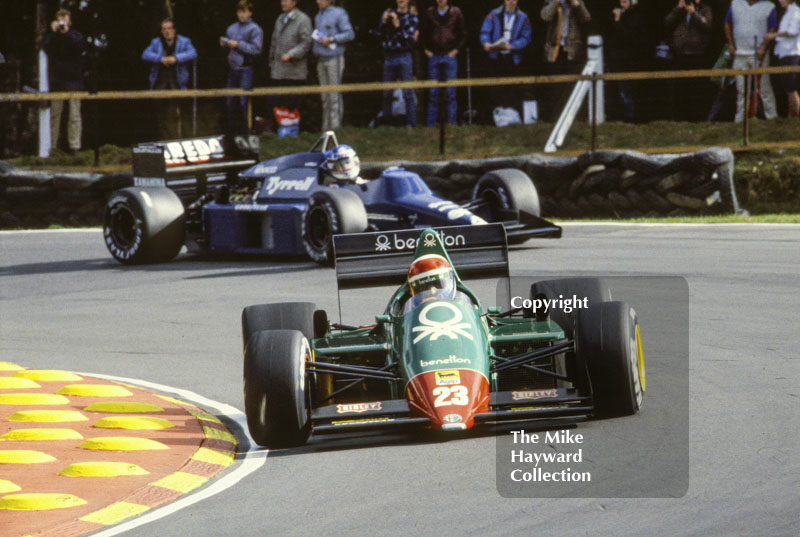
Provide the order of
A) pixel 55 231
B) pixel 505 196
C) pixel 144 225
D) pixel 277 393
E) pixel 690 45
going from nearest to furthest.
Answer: pixel 277 393
pixel 505 196
pixel 144 225
pixel 690 45
pixel 55 231

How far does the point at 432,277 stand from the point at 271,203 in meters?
8.57

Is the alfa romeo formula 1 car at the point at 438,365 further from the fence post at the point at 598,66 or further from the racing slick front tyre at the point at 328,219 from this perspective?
the fence post at the point at 598,66

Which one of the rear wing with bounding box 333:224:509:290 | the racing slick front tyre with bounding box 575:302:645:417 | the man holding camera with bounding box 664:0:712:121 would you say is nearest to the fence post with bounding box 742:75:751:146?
the man holding camera with bounding box 664:0:712:121

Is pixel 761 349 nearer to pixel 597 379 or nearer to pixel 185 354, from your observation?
pixel 597 379

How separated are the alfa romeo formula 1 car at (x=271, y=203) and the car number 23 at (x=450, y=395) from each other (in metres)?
7.53

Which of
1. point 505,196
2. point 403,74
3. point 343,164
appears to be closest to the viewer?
point 505,196

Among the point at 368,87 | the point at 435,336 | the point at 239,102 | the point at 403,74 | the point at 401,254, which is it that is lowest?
the point at 435,336

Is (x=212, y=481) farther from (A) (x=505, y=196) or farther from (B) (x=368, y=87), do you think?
(B) (x=368, y=87)

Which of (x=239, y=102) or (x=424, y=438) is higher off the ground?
(x=239, y=102)

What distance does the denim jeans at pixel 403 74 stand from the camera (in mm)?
19469

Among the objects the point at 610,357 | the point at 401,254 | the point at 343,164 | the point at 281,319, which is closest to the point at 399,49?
the point at 343,164

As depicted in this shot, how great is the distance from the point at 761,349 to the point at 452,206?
19.2 ft

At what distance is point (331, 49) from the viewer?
19609 mm

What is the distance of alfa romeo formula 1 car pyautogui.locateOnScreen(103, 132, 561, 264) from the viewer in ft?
48.4
